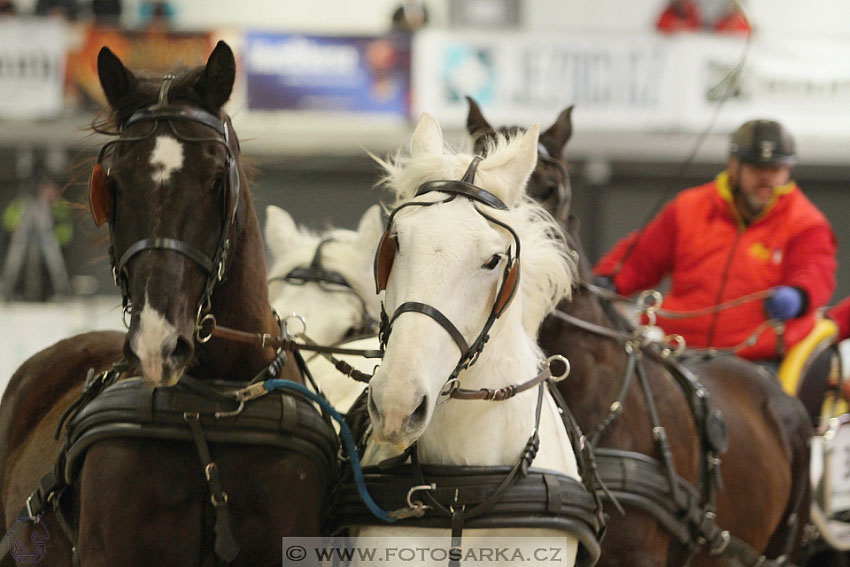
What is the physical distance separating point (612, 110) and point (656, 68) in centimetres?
59

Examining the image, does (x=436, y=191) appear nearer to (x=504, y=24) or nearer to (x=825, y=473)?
(x=825, y=473)

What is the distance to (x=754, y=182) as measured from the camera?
3.99 metres

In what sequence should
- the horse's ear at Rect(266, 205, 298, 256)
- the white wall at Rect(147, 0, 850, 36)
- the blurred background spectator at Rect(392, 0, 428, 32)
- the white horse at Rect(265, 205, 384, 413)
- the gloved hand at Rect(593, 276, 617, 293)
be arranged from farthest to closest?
1. the white wall at Rect(147, 0, 850, 36)
2. the blurred background spectator at Rect(392, 0, 428, 32)
3. the horse's ear at Rect(266, 205, 298, 256)
4. the gloved hand at Rect(593, 276, 617, 293)
5. the white horse at Rect(265, 205, 384, 413)

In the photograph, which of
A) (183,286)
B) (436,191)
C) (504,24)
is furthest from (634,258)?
(504,24)

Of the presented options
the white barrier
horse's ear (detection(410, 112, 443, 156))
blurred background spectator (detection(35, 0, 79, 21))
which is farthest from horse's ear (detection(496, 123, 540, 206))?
blurred background spectator (detection(35, 0, 79, 21))

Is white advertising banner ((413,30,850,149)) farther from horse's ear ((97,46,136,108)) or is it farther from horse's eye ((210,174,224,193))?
horse's eye ((210,174,224,193))

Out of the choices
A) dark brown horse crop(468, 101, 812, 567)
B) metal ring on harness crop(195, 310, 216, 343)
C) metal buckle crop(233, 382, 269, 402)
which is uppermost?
metal ring on harness crop(195, 310, 216, 343)

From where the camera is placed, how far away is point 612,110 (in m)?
10.6

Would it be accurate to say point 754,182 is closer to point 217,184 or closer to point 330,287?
point 330,287

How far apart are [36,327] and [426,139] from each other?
460 cm

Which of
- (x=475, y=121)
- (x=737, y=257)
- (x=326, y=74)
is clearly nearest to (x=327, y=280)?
(x=475, y=121)

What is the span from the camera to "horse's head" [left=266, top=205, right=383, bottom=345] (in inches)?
143

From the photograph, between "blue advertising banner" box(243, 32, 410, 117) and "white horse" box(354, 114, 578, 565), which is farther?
"blue advertising banner" box(243, 32, 410, 117)

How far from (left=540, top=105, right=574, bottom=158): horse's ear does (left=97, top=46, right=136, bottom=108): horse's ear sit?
1350 millimetres
